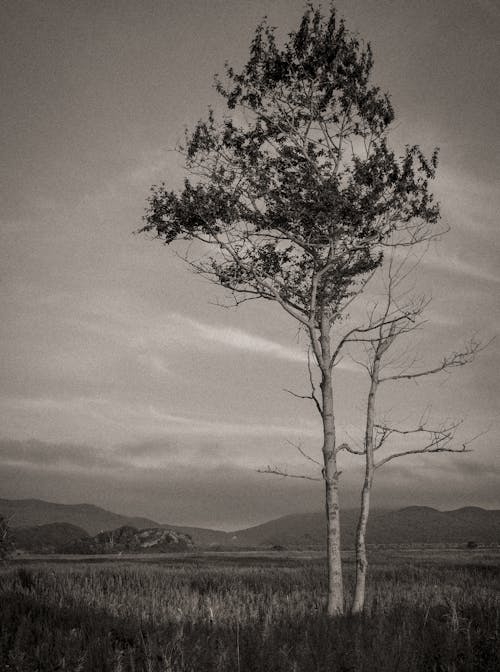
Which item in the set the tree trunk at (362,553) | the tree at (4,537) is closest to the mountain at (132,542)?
the tree at (4,537)

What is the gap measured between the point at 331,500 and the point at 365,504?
4.07ft

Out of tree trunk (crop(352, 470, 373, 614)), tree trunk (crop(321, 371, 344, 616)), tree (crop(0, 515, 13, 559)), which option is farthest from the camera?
tree (crop(0, 515, 13, 559))

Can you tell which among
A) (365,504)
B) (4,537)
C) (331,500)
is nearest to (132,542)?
(4,537)

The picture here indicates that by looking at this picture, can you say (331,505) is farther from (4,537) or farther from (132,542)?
(132,542)

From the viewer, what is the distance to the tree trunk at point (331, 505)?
12.6 m

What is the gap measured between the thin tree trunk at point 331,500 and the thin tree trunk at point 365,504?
430 millimetres

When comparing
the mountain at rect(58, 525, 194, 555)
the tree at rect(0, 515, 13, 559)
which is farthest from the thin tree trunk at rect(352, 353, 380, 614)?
the mountain at rect(58, 525, 194, 555)

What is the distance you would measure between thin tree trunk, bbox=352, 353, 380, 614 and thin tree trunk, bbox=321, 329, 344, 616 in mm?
430

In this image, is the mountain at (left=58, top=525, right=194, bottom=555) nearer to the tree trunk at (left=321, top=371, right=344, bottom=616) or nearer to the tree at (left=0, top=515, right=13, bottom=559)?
the tree at (left=0, top=515, right=13, bottom=559)

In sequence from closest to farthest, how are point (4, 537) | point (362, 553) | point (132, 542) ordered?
1. point (362, 553)
2. point (4, 537)
3. point (132, 542)

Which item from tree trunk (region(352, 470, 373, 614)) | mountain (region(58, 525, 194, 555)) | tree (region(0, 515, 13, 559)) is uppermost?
tree trunk (region(352, 470, 373, 614))

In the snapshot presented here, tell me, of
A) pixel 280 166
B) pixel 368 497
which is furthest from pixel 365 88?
pixel 368 497

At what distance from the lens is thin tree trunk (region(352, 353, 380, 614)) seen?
12.9 meters

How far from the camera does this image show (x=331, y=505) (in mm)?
12922
